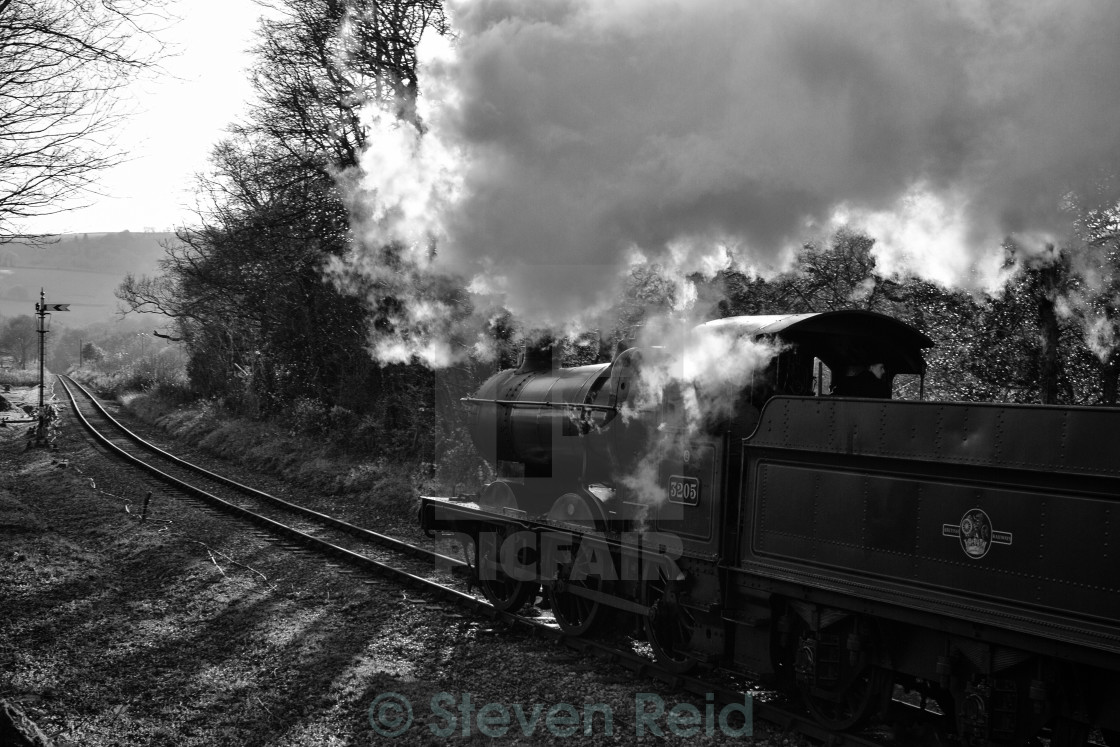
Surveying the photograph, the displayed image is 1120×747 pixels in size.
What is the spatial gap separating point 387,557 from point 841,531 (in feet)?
24.3

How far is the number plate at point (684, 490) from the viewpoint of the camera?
6.44 m

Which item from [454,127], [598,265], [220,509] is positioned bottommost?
[220,509]

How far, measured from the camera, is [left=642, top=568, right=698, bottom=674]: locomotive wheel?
6736 mm

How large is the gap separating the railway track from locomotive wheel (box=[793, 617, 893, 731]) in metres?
0.12

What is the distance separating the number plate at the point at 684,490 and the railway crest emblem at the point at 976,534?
2021mm

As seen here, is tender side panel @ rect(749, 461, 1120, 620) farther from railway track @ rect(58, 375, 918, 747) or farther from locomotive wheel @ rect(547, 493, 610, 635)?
locomotive wheel @ rect(547, 493, 610, 635)

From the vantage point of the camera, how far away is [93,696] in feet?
20.7

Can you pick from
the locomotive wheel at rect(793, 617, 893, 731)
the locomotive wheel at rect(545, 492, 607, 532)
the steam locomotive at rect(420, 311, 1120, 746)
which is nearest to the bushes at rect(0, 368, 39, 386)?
the locomotive wheel at rect(545, 492, 607, 532)

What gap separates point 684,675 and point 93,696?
4.45m

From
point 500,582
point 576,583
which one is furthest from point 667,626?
point 500,582

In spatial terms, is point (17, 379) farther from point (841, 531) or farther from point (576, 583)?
point (841, 531)

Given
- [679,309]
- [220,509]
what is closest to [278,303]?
[220,509]

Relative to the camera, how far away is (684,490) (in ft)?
21.5

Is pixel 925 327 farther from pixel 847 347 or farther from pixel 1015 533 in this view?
pixel 1015 533
